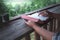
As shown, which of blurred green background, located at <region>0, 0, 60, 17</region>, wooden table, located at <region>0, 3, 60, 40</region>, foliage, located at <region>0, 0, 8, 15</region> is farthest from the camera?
blurred green background, located at <region>0, 0, 60, 17</region>

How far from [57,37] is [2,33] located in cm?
46

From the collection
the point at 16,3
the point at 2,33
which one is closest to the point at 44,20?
the point at 2,33

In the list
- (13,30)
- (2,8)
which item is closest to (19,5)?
(2,8)

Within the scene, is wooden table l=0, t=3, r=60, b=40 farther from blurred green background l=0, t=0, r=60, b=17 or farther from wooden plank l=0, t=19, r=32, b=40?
blurred green background l=0, t=0, r=60, b=17

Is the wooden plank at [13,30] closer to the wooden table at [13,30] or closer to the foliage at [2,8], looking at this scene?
the wooden table at [13,30]

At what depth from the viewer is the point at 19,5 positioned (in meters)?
2.08

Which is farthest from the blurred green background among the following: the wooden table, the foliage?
the wooden table

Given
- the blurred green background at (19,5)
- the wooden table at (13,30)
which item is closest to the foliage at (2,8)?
the blurred green background at (19,5)

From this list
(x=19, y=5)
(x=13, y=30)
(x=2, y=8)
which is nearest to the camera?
(x=13, y=30)

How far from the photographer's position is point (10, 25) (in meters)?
1.34

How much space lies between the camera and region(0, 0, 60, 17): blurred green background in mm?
1776

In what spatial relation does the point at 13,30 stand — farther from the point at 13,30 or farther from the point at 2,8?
the point at 2,8

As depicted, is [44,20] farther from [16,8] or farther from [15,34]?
[16,8]

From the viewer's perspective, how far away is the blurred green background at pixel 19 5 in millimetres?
1776
